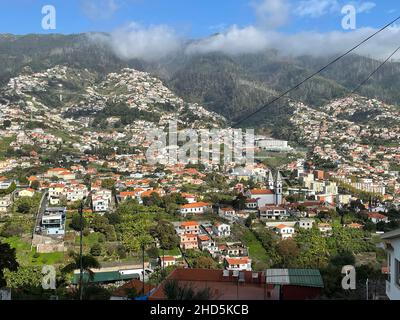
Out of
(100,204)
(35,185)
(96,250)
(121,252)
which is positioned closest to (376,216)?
(121,252)

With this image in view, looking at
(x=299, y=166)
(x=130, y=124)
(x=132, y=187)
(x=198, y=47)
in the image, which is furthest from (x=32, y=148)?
(x=198, y=47)

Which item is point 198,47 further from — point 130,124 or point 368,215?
point 368,215

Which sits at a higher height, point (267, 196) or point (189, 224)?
point (267, 196)

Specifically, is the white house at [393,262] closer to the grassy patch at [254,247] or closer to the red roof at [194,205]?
the grassy patch at [254,247]

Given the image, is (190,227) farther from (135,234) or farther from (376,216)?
(376,216)

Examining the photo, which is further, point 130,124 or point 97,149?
point 130,124

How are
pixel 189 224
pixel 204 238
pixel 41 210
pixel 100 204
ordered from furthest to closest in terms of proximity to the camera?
pixel 100 204, pixel 41 210, pixel 189 224, pixel 204 238

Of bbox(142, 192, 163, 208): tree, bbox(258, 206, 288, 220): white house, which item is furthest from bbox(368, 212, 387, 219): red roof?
bbox(142, 192, 163, 208): tree
